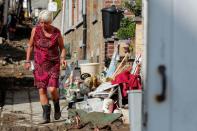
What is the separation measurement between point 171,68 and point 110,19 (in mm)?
11639

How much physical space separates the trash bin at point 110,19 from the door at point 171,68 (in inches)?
453

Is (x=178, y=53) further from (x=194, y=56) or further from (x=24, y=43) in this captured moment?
(x=24, y=43)

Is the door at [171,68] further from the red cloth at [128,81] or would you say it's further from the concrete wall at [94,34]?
the concrete wall at [94,34]

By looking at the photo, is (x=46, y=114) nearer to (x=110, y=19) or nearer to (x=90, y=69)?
(x=90, y=69)

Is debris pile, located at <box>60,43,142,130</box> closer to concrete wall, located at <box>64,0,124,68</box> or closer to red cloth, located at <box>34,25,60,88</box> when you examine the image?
red cloth, located at <box>34,25,60,88</box>

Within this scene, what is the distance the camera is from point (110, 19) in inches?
529

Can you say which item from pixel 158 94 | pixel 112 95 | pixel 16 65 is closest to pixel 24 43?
pixel 16 65

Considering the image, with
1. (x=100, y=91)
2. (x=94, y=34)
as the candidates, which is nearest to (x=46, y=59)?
(x=100, y=91)

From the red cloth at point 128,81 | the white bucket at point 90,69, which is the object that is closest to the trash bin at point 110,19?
the white bucket at point 90,69

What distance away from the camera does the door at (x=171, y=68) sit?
5.96ft

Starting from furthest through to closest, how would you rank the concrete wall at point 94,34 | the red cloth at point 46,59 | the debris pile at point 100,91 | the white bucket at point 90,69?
the concrete wall at point 94,34 → the white bucket at point 90,69 → the red cloth at point 46,59 → the debris pile at point 100,91

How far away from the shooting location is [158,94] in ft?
6.05

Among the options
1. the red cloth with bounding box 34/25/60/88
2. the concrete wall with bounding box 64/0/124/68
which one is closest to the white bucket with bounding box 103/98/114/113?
the red cloth with bounding box 34/25/60/88

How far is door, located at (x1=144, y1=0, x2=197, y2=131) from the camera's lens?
5.96 feet
